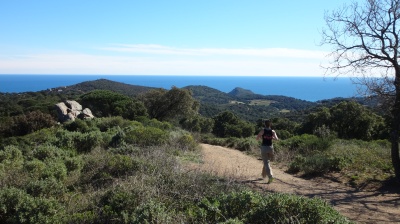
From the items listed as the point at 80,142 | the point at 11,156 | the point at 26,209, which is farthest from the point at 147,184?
the point at 80,142

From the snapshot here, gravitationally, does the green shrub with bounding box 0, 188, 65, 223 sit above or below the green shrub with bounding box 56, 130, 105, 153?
above

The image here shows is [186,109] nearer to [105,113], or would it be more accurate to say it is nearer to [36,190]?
[105,113]

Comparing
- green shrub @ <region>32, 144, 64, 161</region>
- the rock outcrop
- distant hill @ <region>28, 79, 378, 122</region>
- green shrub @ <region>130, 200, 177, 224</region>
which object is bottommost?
distant hill @ <region>28, 79, 378, 122</region>

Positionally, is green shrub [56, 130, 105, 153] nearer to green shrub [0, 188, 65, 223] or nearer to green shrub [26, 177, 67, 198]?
Result: green shrub [26, 177, 67, 198]

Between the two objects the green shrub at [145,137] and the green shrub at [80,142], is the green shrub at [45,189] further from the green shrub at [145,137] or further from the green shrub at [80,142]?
the green shrub at [80,142]

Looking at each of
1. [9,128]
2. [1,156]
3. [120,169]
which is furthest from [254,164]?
[9,128]

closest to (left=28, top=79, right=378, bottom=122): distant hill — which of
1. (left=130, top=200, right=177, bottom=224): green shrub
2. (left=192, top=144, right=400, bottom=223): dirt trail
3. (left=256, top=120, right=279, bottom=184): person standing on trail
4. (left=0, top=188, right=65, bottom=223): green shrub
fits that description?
(left=192, top=144, right=400, bottom=223): dirt trail

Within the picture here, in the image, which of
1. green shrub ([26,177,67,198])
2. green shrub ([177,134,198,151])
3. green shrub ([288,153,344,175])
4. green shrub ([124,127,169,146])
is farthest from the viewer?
green shrub ([177,134,198,151])

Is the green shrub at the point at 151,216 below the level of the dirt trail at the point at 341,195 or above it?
above

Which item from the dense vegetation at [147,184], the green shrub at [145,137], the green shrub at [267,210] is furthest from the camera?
the green shrub at [145,137]

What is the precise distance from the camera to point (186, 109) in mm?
31750

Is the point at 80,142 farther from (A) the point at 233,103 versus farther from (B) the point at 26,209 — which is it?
(A) the point at 233,103

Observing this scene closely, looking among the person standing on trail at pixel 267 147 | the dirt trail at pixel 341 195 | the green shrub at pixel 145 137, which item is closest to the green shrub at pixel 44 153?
the green shrub at pixel 145 137

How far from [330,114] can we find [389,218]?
2835 cm
